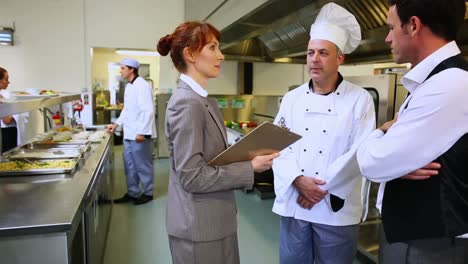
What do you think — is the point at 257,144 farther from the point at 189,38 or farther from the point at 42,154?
the point at 42,154

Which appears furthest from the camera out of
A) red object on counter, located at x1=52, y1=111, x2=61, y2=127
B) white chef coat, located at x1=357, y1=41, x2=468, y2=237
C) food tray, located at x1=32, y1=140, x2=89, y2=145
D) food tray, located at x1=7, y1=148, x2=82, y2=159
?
red object on counter, located at x1=52, y1=111, x2=61, y2=127

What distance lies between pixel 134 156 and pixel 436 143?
325 centimetres

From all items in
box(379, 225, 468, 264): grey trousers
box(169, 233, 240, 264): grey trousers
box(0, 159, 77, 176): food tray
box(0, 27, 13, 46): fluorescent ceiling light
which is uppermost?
box(0, 27, 13, 46): fluorescent ceiling light

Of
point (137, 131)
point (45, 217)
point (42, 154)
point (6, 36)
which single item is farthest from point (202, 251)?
point (6, 36)

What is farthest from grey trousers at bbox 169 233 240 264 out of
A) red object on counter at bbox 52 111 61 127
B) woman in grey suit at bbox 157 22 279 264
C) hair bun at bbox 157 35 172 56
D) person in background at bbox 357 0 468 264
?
red object on counter at bbox 52 111 61 127

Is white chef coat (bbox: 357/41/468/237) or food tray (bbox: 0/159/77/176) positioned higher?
white chef coat (bbox: 357/41/468/237)

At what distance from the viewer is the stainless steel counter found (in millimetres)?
1084

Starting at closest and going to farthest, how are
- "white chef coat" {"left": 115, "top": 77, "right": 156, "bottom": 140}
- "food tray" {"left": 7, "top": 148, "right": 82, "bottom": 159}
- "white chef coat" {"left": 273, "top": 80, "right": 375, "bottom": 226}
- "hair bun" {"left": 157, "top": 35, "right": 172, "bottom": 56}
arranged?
"hair bun" {"left": 157, "top": 35, "right": 172, "bottom": 56}, "white chef coat" {"left": 273, "top": 80, "right": 375, "bottom": 226}, "food tray" {"left": 7, "top": 148, "right": 82, "bottom": 159}, "white chef coat" {"left": 115, "top": 77, "right": 156, "bottom": 140}

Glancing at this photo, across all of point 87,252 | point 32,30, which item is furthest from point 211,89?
point 87,252

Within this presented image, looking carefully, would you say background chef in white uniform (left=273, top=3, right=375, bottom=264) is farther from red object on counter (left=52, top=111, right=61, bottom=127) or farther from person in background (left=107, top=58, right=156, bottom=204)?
red object on counter (left=52, top=111, right=61, bottom=127)

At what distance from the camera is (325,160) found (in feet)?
4.63

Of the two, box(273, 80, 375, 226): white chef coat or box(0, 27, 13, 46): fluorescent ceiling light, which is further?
box(0, 27, 13, 46): fluorescent ceiling light

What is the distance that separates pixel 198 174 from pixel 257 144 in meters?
0.23

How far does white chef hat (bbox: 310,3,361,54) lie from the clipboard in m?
0.56
